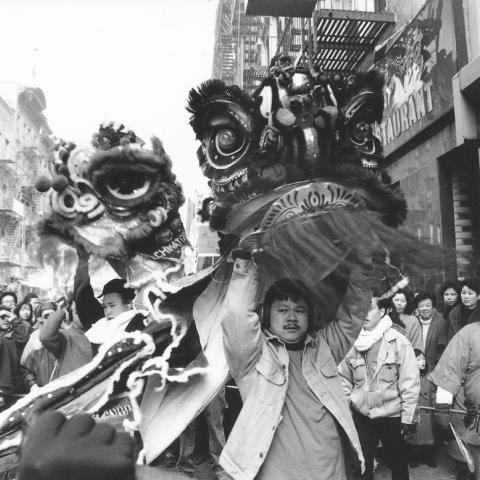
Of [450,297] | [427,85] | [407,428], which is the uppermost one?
[427,85]

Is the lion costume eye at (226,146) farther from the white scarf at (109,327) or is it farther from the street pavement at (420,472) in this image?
the street pavement at (420,472)

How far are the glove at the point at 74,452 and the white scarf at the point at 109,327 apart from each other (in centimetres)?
193

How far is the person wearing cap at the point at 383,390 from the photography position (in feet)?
14.2

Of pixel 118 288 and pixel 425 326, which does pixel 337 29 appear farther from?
pixel 118 288

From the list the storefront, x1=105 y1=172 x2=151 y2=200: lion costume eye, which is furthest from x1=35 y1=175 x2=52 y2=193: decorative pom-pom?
the storefront

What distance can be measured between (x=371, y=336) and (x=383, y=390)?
44cm

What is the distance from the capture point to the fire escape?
31.0 ft

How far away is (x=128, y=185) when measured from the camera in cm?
346

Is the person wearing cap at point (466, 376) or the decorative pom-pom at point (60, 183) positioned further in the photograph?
the person wearing cap at point (466, 376)

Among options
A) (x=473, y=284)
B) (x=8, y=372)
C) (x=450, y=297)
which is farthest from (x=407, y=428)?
(x=8, y=372)

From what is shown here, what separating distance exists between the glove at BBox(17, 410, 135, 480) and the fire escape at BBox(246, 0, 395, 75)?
8.51 m

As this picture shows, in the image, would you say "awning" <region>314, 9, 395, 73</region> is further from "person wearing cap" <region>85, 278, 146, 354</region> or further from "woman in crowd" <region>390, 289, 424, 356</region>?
"person wearing cap" <region>85, 278, 146, 354</region>

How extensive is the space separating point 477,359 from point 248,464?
7.23ft

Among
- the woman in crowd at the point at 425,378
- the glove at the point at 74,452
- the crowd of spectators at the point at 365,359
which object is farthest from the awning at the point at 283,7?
the glove at the point at 74,452
